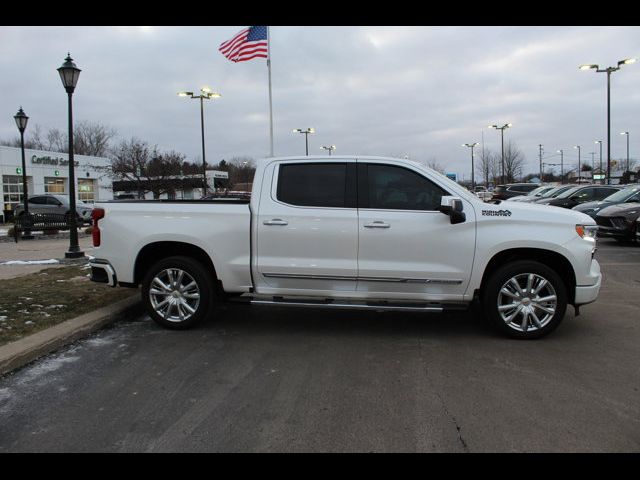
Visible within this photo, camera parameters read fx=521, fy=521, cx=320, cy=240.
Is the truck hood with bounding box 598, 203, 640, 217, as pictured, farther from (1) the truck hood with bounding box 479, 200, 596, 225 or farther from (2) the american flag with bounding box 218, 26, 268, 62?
(2) the american flag with bounding box 218, 26, 268, 62

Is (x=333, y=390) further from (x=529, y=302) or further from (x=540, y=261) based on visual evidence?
(x=540, y=261)

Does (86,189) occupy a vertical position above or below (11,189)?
above

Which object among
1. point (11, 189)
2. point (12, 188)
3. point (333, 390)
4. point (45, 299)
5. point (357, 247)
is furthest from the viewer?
point (12, 188)

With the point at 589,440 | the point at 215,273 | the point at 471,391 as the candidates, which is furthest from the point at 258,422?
the point at 215,273

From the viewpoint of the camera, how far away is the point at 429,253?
5.51m

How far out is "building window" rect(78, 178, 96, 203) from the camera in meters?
51.8

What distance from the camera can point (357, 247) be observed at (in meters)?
5.57

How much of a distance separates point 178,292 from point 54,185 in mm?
47653

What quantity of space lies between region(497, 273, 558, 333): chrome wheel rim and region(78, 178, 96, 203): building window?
5167cm

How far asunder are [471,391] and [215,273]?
10.3 ft

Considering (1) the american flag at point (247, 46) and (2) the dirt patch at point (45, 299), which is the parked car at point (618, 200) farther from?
(2) the dirt patch at point (45, 299)

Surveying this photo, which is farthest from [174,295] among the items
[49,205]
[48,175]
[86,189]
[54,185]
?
[86,189]
